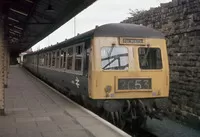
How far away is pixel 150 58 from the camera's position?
34.6 feet

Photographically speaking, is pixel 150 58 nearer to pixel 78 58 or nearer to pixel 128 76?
pixel 128 76

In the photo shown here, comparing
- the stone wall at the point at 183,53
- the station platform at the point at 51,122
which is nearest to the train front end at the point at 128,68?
the station platform at the point at 51,122

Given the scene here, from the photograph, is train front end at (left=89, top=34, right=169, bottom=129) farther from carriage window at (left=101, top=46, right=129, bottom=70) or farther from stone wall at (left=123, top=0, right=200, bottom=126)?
stone wall at (left=123, top=0, right=200, bottom=126)

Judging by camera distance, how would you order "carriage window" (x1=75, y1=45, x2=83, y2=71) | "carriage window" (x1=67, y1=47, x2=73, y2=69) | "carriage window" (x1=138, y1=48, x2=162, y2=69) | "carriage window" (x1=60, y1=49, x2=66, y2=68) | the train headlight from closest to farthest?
the train headlight, "carriage window" (x1=138, y1=48, x2=162, y2=69), "carriage window" (x1=75, y1=45, x2=83, y2=71), "carriage window" (x1=67, y1=47, x2=73, y2=69), "carriage window" (x1=60, y1=49, x2=66, y2=68)

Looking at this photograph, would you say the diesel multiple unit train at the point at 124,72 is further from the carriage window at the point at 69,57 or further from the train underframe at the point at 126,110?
the carriage window at the point at 69,57

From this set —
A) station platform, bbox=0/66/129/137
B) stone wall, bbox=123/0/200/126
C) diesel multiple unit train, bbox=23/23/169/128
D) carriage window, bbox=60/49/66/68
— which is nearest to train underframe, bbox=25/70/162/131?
diesel multiple unit train, bbox=23/23/169/128

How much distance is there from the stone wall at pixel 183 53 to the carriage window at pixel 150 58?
2.15 m

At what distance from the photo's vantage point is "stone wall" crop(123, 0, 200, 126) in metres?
12.3

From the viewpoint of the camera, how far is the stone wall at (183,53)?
484 inches

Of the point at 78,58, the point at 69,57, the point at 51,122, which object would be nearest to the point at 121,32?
the point at 78,58

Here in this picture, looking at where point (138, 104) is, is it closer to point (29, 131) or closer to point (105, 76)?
point (105, 76)

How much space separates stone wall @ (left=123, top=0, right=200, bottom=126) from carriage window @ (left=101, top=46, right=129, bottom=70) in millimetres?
3173

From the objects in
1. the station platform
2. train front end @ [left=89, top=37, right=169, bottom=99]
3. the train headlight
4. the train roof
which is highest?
the train roof

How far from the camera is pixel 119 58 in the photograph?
10.2m
